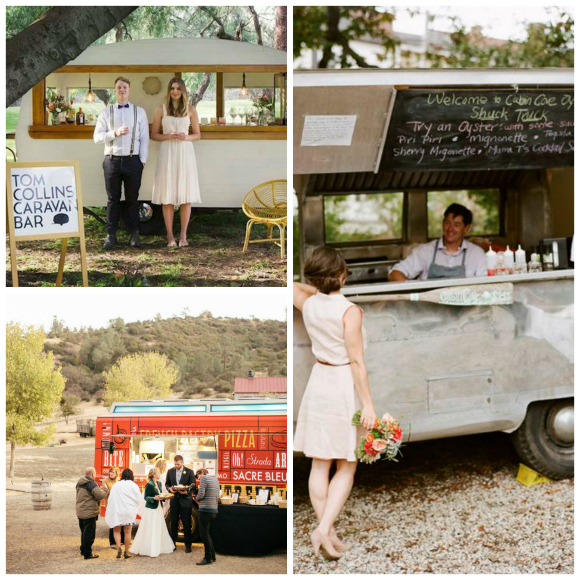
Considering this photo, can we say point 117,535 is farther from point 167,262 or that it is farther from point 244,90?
point 244,90

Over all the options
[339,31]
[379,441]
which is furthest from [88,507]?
[339,31]

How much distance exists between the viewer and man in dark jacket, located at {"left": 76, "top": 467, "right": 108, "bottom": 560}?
4.23m

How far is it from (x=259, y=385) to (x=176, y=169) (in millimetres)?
1397

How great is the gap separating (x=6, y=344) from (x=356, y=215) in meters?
4.38

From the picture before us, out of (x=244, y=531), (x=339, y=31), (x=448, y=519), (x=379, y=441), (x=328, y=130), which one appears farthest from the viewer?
(x=339, y=31)

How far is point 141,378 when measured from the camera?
446cm

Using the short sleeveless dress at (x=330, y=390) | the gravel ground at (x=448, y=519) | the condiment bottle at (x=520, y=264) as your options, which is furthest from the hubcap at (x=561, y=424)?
the short sleeveless dress at (x=330, y=390)

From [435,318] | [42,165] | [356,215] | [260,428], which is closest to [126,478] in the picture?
[260,428]

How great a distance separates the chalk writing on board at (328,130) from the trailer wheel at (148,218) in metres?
1.04

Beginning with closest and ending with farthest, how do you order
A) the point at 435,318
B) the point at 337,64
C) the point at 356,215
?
the point at 435,318 → the point at 356,215 → the point at 337,64

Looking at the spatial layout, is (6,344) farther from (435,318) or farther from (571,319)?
(571,319)

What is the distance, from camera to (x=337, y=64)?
41.1 ft

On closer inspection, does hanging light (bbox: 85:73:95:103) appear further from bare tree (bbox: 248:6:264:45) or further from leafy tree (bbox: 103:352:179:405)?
leafy tree (bbox: 103:352:179:405)

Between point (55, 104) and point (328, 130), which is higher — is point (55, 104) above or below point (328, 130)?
above
